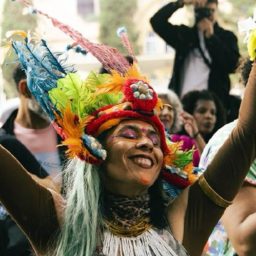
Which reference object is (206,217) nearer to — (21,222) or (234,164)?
(234,164)

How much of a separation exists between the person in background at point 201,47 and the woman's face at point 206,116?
23 cm

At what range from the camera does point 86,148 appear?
264cm

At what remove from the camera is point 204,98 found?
4.79m

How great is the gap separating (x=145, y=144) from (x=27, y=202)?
0.44 metres

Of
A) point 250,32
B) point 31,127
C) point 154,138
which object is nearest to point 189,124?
point 31,127

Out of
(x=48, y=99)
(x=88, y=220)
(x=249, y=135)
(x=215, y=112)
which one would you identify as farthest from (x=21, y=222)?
(x=215, y=112)

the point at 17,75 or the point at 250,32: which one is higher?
the point at 250,32

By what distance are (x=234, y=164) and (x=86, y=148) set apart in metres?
0.50

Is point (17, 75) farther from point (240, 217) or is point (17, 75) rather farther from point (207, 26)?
point (240, 217)

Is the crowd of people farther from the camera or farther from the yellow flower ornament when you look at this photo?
the camera

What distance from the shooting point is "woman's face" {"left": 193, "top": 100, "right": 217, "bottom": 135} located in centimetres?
476

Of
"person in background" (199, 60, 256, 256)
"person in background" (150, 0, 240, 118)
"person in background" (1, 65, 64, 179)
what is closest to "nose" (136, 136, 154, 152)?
"person in background" (199, 60, 256, 256)

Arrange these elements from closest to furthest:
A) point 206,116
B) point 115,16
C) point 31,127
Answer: point 31,127 < point 206,116 < point 115,16

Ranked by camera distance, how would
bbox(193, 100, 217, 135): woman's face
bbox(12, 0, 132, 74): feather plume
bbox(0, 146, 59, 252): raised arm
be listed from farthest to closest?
bbox(193, 100, 217, 135): woman's face < bbox(12, 0, 132, 74): feather plume < bbox(0, 146, 59, 252): raised arm
